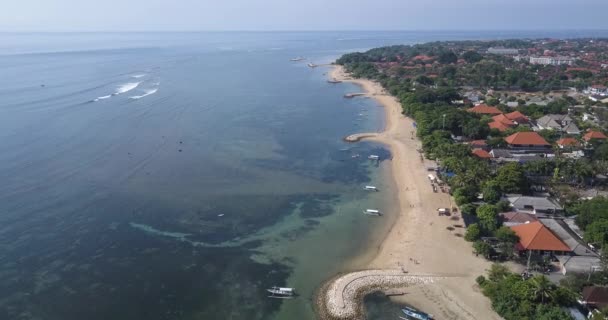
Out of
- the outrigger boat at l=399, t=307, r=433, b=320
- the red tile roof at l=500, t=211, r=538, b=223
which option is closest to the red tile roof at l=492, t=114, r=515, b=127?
the red tile roof at l=500, t=211, r=538, b=223

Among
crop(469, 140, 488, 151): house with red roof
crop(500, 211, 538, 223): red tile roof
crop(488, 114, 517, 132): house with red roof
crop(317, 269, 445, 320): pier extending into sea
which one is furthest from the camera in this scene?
crop(488, 114, 517, 132): house with red roof

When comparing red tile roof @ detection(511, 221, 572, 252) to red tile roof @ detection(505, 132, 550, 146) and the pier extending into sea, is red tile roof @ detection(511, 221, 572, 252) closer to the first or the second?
the pier extending into sea

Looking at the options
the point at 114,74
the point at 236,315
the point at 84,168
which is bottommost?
the point at 236,315

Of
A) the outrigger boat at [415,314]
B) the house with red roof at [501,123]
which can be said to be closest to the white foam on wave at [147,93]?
the house with red roof at [501,123]

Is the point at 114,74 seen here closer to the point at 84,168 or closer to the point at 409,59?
the point at 84,168

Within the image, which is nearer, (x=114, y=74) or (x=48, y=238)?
(x=48, y=238)

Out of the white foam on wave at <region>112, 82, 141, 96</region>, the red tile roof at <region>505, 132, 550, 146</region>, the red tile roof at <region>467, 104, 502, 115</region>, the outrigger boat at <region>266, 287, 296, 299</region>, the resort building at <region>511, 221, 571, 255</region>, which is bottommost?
the outrigger boat at <region>266, 287, 296, 299</region>

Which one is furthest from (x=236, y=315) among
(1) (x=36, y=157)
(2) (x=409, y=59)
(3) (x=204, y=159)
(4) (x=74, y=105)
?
(2) (x=409, y=59)
